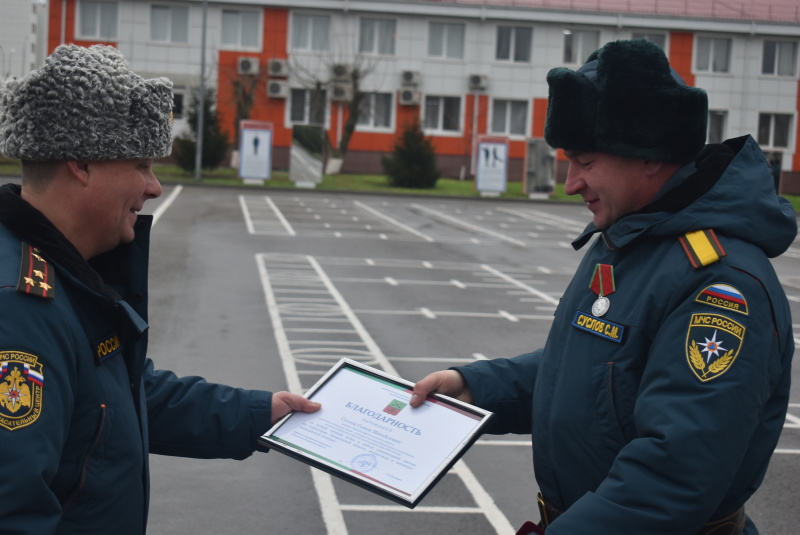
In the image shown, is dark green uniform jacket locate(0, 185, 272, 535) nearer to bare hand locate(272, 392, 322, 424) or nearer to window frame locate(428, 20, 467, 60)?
bare hand locate(272, 392, 322, 424)

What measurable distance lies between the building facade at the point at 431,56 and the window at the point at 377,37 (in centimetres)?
5

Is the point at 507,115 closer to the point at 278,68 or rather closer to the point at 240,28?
the point at 278,68

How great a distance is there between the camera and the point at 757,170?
271 centimetres

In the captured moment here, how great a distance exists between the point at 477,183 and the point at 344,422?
125ft

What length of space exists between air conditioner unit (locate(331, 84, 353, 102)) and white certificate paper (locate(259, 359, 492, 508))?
45.6m

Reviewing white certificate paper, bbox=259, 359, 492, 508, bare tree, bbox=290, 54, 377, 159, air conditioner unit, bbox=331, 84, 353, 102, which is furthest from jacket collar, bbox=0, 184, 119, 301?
air conditioner unit, bbox=331, 84, 353, 102

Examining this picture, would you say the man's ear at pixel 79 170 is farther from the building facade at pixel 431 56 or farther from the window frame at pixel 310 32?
the window frame at pixel 310 32

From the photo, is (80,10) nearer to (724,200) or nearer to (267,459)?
(267,459)

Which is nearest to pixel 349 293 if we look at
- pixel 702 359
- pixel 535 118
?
pixel 702 359

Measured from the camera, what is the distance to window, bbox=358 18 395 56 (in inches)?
1961

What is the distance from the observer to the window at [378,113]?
165 ft

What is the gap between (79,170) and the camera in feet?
8.61

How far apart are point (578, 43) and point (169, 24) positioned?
18.4 meters

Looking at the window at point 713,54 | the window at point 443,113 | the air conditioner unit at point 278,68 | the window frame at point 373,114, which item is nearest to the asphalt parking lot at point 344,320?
the air conditioner unit at point 278,68
